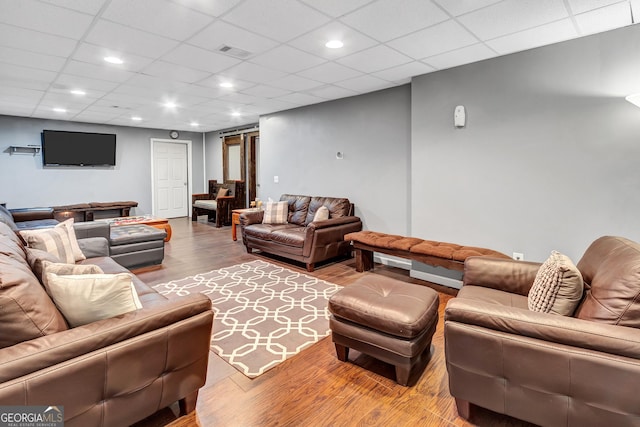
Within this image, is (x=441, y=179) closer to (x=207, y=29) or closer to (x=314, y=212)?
(x=314, y=212)

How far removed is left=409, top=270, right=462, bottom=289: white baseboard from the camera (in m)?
3.83

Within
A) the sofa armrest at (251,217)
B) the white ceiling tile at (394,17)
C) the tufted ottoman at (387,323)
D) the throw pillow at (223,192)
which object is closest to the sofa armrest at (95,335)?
the tufted ottoman at (387,323)

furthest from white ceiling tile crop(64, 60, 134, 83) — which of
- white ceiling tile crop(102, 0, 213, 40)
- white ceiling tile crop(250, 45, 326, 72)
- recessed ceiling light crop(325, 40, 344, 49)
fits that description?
recessed ceiling light crop(325, 40, 344, 49)

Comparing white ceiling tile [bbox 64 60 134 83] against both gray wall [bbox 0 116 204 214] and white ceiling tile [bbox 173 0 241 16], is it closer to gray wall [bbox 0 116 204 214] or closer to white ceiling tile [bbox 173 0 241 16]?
white ceiling tile [bbox 173 0 241 16]

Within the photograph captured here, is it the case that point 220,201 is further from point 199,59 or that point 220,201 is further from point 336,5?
point 336,5

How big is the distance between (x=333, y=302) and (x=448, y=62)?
9.47 ft

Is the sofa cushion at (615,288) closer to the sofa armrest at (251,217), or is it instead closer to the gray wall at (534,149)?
the gray wall at (534,149)

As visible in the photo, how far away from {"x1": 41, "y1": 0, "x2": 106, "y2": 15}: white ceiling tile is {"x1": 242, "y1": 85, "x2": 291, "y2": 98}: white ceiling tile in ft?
7.50

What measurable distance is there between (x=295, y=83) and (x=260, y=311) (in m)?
2.94

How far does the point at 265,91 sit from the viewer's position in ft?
15.6

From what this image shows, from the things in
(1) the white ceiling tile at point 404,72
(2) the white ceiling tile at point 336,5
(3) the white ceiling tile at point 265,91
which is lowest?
(2) the white ceiling tile at point 336,5

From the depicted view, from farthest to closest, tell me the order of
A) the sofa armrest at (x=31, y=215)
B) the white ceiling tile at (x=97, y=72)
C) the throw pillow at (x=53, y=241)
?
the sofa armrest at (x=31, y=215), the white ceiling tile at (x=97, y=72), the throw pillow at (x=53, y=241)

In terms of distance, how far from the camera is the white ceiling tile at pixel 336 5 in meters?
2.29

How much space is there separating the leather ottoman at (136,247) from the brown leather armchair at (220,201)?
9.95 ft
